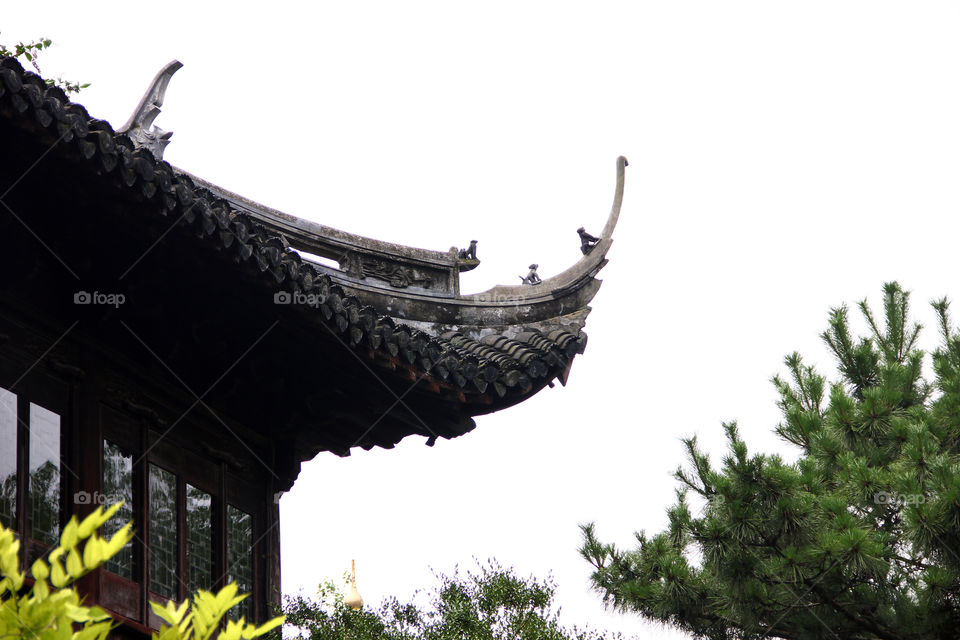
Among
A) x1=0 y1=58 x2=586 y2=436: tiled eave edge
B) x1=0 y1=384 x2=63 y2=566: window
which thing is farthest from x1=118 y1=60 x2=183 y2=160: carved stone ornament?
x1=0 y1=384 x2=63 y2=566: window

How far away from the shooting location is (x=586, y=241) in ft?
31.4

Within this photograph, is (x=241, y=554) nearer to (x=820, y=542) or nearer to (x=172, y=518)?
(x=172, y=518)

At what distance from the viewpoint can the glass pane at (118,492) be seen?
249 inches

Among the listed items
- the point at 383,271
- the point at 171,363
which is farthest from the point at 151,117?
the point at 383,271

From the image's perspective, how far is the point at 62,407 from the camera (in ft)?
20.5

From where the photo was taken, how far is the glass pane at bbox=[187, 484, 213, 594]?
6.90 m

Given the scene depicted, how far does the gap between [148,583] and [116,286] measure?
1.52 metres

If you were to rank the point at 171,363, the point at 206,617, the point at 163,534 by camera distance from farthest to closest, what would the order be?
the point at 171,363
the point at 163,534
the point at 206,617

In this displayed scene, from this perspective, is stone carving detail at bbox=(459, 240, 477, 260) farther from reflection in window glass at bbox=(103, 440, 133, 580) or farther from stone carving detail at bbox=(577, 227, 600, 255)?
reflection in window glass at bbox=(103, 440, 133, 580)

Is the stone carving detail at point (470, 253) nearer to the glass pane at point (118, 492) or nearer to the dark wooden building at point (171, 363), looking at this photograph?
the dark wooden building at point (171, 363)

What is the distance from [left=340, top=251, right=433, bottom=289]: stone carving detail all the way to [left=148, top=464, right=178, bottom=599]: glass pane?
2.36m

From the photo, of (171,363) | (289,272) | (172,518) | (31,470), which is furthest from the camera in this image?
(171,363)

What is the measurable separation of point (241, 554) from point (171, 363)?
50.3 inches

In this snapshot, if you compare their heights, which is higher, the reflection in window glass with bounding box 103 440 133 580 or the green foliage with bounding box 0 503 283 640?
the reflection in window glass with bounding box 103 440 133 580
